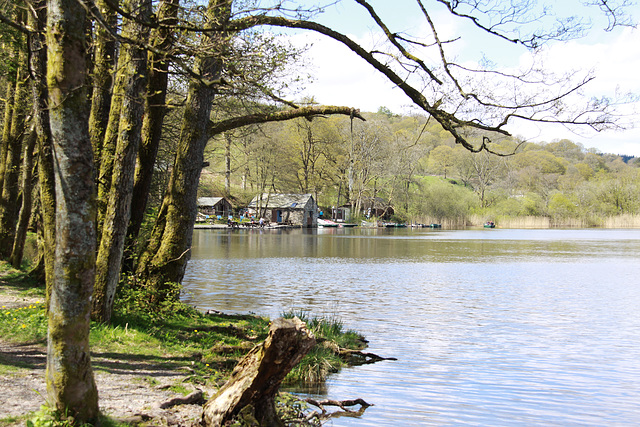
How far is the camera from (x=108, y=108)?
9.14m

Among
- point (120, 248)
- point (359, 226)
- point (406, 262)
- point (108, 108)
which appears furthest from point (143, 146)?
point (359, 226)

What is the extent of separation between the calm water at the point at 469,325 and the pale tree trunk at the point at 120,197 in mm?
3629

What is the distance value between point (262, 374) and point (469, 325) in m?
9.64

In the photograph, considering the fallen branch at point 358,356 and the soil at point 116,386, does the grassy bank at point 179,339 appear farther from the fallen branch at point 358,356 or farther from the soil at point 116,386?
the fallen branch at point 358,356

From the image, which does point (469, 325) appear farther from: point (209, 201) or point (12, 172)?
point (209, 201)

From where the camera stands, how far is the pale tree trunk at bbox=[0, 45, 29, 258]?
1288 centimetres

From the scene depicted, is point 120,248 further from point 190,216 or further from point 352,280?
point 352,280

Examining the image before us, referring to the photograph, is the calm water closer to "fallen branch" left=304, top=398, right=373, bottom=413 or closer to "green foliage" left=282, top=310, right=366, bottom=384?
"fallen branch" left=304, top=398, right=373, bottom=413

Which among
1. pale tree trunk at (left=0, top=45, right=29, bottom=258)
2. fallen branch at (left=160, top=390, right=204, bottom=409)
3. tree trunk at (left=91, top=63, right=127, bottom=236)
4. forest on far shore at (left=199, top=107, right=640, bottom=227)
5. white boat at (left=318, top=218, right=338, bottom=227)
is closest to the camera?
fallen branch at (left=160, top=390, right=204, bottom=409)

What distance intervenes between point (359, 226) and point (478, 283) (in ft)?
195

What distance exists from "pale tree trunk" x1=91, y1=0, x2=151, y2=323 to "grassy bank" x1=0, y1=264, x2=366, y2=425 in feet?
1.63

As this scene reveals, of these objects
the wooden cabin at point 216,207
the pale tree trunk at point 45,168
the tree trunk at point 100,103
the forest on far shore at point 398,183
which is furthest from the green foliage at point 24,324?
the wooden cabin at point 216,207

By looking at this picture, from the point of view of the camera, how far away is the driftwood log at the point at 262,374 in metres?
5.18

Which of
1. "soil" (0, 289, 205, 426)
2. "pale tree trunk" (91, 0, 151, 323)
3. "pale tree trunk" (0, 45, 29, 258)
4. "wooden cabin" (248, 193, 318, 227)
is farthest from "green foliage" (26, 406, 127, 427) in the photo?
"wooden cabin" (248, 193, 318, 227)
